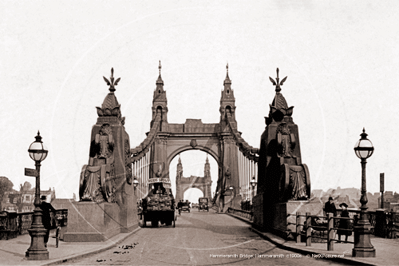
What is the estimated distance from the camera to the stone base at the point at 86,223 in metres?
15.8

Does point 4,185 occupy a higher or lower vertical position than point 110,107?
lower

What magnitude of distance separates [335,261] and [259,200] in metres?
8.97

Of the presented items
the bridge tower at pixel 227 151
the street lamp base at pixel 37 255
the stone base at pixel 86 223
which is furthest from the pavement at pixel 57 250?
the bridge tower at pixel 227 151

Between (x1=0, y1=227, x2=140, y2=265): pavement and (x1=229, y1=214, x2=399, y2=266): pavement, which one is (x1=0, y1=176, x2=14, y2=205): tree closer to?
(x1=0, y1=227, x2=140, y2=265): pavement

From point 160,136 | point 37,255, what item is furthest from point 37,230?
point 160,136

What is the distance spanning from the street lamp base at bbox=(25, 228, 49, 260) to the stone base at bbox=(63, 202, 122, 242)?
3664 millimetres

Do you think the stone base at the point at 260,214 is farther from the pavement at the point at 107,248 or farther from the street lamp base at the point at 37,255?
the street lamp base at the point at 37,255

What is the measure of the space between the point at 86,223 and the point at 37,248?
4.08 meters

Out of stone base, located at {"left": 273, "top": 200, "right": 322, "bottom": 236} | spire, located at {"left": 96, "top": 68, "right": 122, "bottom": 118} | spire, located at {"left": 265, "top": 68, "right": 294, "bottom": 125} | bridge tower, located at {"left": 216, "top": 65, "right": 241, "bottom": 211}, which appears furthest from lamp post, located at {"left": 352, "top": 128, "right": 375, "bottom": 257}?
bridge tower, located at {"left": 216, "top": 65, "right": 241, "bottom": 211}

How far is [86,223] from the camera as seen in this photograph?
52.2 ft

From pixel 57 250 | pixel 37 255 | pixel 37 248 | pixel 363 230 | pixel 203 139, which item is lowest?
pixel 57 250

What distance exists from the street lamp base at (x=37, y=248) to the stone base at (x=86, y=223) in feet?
12.0

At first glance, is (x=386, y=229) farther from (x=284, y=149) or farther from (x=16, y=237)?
(x=16, y=237)

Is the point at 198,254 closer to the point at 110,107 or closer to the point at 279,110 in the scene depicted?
the point at 279,110
